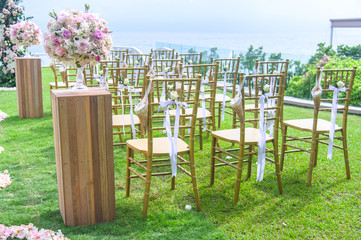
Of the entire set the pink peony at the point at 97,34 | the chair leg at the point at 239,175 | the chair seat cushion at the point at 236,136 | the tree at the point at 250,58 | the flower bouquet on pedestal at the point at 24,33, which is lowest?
the chair leg at the point at 239,175

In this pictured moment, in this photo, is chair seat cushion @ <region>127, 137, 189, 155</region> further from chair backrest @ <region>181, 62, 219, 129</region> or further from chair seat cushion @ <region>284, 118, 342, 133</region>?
chair seat cushion @ <region>284, 118, 342, 133</region>

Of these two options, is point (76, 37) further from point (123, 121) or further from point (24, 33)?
point (24, 33)

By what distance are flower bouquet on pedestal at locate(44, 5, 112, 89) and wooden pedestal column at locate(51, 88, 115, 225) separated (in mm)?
324

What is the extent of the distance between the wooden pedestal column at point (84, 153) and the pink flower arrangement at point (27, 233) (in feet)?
0.74

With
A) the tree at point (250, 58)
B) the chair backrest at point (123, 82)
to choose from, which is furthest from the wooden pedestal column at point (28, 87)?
the tree at point (250, 58)

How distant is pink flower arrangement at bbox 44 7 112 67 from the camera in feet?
9.95

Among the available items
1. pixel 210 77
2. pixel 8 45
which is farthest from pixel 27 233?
pixel 8 45

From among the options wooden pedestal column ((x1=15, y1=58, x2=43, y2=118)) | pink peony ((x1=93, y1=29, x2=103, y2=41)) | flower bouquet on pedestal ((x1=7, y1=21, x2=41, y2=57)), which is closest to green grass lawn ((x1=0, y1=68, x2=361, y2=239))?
pink peony ((x1=93, y1=29, x2=103, y2=41))

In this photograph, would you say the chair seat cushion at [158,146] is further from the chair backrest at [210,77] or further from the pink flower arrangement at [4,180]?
the pink flower arrangement at [4,180]

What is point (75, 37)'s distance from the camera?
9.99 ft

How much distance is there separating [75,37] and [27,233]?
58.0 inches

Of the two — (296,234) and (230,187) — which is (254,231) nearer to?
(296,234)

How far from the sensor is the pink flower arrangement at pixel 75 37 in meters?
3.03

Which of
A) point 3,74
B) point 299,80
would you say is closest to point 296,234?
point 299,80
